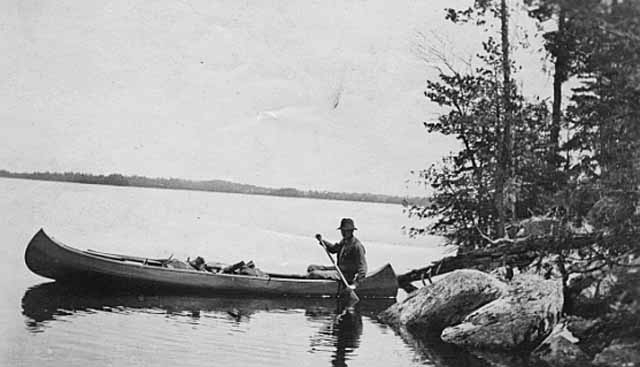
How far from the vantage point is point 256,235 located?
113ft

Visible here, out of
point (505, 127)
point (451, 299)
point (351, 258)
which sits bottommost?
point (451, 299)

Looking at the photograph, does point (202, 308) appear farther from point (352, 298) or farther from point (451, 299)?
point (451, 299)

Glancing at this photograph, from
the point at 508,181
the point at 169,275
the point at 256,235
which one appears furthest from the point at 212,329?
the point at 256,235

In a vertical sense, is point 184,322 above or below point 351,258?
below

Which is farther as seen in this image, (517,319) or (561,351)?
(517,319)

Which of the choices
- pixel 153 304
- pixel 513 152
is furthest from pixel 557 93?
pixel 153 304

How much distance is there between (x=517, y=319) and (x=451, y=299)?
5.25 feet

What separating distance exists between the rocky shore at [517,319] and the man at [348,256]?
73.1 inches

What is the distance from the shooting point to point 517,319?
12.4m

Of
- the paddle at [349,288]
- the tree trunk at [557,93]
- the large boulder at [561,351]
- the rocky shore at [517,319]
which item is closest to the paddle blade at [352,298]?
the paddle at [349,288]

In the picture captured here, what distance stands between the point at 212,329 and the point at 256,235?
70.6ft

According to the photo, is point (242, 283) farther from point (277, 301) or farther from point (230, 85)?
point (230, 85)

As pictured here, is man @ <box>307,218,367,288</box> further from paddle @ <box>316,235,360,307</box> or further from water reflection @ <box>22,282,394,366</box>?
water reflection @ <box>22,282,394,366</box>

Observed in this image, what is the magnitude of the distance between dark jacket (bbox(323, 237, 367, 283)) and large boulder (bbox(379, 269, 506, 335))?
92.3 inches
